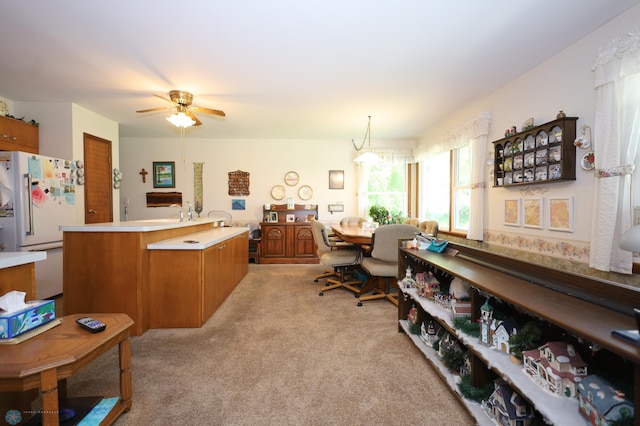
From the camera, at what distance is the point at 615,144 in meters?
1.97

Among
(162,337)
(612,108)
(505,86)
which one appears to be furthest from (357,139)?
(162,337)

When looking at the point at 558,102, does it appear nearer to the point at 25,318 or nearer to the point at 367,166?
the point at 367,166

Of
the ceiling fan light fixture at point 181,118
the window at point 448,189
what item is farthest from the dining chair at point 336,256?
the ceiling fan light fixture at point 181,118

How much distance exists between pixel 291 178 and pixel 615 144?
191 inches

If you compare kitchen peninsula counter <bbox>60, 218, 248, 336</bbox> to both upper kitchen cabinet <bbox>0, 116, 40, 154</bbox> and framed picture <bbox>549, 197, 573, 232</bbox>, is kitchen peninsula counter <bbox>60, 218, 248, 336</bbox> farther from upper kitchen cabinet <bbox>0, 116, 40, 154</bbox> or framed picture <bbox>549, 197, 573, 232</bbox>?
framed picture <bbox>549, 197, 573, 232</bbox>

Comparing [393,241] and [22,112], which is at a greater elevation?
[22,112]

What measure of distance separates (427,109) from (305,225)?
298 cm

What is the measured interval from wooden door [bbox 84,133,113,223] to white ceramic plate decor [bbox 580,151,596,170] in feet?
19.5

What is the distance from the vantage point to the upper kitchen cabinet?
3.41 m

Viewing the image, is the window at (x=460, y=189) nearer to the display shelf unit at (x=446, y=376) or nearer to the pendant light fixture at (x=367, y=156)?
the pendant light fixture at (x=367, y=156)

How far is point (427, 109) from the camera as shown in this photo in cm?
409

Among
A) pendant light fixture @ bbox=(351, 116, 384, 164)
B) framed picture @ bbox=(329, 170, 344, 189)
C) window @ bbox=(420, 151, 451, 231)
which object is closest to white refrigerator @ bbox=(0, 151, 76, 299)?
pendant light fixture @ bbox=(351, 116, 384, 164)

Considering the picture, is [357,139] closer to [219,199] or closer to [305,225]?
[305,225]

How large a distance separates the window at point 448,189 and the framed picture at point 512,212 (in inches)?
33.8
